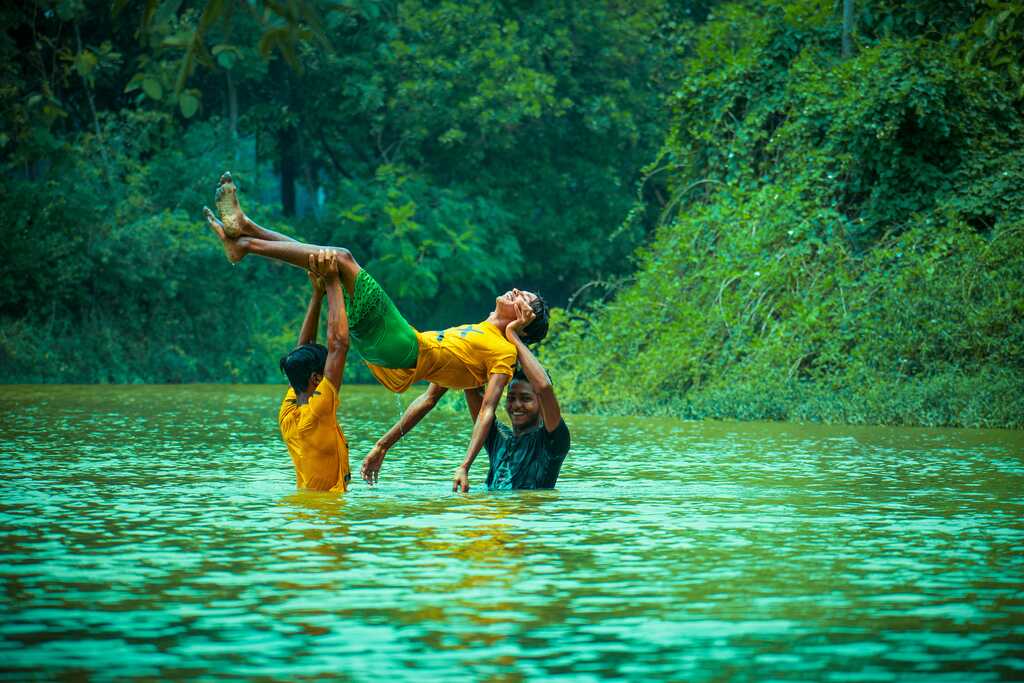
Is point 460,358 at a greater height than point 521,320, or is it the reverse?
point 521,320

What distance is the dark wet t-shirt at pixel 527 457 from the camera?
11453 mm

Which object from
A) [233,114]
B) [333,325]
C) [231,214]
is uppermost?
[233,114]

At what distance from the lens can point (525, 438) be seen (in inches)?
456

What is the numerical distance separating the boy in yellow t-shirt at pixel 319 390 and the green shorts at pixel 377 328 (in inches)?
5.8

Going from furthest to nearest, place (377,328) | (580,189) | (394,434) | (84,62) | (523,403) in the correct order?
(580,189), (394,434), (523,403), (377,328), (84,62)

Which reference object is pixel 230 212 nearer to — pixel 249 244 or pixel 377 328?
pixel 249 244

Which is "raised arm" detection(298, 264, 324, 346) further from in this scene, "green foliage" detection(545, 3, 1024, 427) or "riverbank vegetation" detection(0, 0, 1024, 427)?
"green foliage" detection(545, 3, 1024, 427)

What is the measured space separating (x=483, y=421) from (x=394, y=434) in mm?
866

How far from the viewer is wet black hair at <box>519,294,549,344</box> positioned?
37.5 feet

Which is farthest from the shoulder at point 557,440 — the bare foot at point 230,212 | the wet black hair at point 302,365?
the bare foot at point 230,212

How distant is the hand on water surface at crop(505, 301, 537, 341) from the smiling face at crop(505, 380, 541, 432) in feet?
1.23

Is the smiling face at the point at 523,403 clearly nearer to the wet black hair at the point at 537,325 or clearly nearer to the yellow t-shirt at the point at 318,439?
the wet black hair at the point at 537,325

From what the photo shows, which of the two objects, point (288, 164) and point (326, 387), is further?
point (288, 164)

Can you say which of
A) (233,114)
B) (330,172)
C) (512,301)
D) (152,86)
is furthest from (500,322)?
(330,172)
